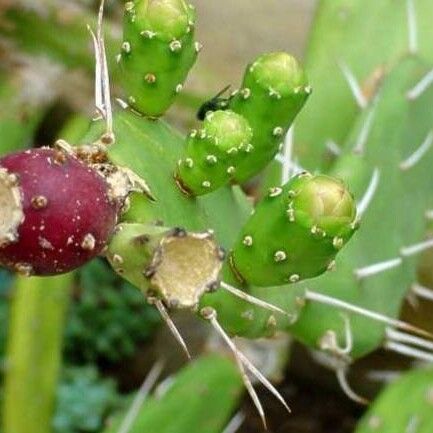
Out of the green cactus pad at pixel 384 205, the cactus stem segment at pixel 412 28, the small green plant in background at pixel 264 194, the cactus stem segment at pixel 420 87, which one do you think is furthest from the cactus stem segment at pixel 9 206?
the cactus stem segment at pixel 412 28

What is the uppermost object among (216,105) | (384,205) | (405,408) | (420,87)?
(216,105)

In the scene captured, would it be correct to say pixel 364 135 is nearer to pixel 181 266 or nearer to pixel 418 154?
pixel 418 154

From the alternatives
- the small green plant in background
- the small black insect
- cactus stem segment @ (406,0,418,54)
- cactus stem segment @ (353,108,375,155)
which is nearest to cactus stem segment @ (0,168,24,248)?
the small green plant in background

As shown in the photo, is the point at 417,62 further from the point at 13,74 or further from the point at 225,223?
the point at 13,74

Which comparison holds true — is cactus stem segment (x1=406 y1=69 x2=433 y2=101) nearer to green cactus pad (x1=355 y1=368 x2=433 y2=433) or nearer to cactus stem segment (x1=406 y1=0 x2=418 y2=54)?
cactus stem segment (x1=406 y1=0 x2=418 y2=54)

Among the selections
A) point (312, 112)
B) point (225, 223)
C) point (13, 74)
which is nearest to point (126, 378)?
point (13, 74)

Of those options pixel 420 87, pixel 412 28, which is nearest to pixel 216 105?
pixel 420 87
